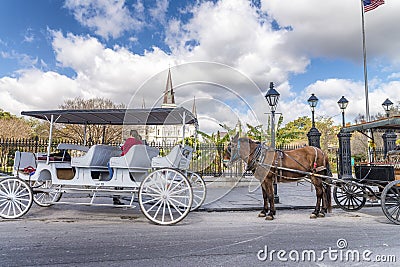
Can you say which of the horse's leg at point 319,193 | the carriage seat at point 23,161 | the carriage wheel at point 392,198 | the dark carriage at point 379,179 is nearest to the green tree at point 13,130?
the carriage seat at point 23,161

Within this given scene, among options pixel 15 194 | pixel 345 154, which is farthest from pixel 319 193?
pixel 345 154

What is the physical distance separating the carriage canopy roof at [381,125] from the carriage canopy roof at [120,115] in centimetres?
378

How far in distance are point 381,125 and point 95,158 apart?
603 cm

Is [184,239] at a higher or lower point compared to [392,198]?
lower

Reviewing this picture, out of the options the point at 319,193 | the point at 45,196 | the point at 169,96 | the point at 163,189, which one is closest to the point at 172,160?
the point at 163,189

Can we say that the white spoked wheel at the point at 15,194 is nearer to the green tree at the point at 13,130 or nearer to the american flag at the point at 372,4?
the american flag at the point at 372,4

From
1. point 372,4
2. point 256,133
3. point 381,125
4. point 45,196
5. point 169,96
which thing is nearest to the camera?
point 381,125

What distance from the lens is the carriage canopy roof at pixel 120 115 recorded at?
18.9ft

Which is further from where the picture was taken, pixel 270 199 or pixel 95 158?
pixel 270 199

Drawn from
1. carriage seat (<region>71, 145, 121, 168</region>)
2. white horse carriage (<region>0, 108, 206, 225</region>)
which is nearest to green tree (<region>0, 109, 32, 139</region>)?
white horse carriage (<region>0, 108, 206, 225</region>)

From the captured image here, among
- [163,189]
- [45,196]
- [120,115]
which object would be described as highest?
[120,115]

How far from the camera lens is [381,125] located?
5766 mm

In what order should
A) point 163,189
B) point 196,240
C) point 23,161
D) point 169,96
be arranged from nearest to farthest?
point 196,240 → point 163,189 → point 23,161 → point 169,96

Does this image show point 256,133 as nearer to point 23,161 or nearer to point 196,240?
point 196,240
